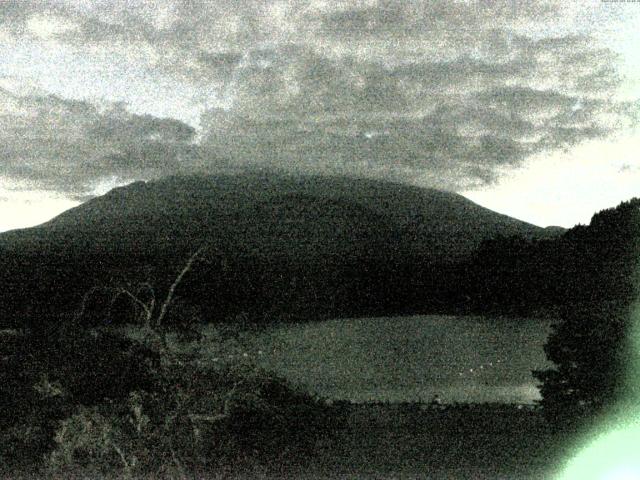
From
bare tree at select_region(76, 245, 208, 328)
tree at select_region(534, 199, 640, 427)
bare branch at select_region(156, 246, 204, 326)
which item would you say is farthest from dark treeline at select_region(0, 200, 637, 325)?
tree at select_region(534, 199, 640, 427)

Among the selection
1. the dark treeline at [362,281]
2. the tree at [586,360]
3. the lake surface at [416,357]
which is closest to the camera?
the tree at [586,360]

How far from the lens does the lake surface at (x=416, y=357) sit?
2025 cm

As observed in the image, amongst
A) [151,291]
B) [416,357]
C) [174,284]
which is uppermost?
[174,284]

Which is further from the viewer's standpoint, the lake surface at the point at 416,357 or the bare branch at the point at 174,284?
Result: the lake surface at the point at 416,357

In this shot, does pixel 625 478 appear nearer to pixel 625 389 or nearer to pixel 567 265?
pixel 625 389

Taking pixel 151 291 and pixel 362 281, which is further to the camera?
pixel 362 281

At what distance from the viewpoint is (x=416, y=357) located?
79.4ft

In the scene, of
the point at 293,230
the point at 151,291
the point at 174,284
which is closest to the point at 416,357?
the point at 151,291

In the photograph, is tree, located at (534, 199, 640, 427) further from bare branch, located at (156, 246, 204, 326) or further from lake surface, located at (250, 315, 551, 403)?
lake surface, located at (250, 315, 551, 403)

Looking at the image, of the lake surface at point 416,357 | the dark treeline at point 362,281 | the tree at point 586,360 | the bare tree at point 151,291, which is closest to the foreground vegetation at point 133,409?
the bare tree at point 151,291

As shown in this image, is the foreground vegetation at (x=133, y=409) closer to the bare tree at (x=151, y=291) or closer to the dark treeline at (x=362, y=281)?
the bare tree at (x=151, y=291)

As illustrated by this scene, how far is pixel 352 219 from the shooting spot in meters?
77.3

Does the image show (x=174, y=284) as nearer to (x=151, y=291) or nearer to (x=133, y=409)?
(x=151, y=291)

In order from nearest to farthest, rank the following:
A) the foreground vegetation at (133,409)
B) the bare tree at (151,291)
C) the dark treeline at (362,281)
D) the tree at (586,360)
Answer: the foreground vegetation at (133,409) < the bare tree at (151,291) < the tree at (586,360) < the dark treeline at (362,281)
